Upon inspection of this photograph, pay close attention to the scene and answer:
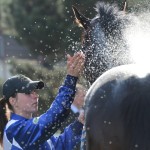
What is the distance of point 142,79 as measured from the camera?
6.85ft

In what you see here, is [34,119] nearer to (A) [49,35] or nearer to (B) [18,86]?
(B) [18,86]

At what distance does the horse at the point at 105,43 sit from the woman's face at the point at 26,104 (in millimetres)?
424

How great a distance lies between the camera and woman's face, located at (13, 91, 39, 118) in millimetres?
3479

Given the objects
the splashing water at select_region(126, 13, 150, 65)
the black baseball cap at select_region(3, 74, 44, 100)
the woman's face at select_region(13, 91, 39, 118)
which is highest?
the splashing water at select_region(126, 13, 150, 65)

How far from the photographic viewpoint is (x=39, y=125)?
128 inches

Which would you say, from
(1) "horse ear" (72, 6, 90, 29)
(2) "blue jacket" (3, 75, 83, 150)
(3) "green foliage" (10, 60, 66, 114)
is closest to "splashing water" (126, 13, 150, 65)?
(1) "horse ear" (72, 6, 90, 29)

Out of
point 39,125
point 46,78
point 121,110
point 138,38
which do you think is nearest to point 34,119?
point 39,125

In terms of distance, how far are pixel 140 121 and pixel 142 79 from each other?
17cm

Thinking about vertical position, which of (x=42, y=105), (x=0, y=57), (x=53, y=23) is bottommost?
(x=0, y=57)

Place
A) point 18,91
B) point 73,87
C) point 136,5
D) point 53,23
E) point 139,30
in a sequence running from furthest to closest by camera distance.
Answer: point 53,23
point 136,5
point 139,30
point 18,91
point 73,87

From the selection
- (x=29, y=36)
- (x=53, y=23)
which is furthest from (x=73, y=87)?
(x=29, y=36)

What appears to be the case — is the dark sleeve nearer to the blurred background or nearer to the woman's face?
the woman's face

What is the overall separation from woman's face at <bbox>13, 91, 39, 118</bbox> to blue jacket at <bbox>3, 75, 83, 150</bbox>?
0.05 m

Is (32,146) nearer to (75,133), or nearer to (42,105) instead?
→ (75,133)
